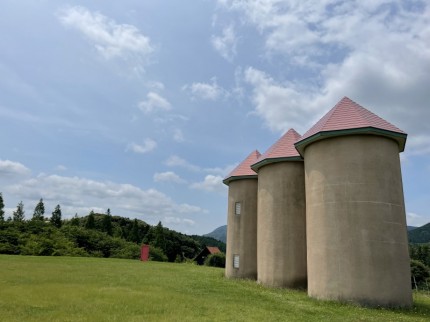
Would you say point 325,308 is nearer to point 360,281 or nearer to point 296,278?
point 360,281

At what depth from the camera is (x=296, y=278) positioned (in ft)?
61.6

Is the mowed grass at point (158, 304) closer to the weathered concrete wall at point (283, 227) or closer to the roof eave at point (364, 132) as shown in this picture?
the weathered concrete wall at point (283, 227)

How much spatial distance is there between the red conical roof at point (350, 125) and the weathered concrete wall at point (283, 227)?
9.56 feet

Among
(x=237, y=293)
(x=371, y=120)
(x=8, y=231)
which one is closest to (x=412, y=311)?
(x=237, y=293)

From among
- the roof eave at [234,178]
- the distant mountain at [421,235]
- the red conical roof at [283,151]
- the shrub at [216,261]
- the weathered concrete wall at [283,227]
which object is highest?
the distant mountain at [421,235]

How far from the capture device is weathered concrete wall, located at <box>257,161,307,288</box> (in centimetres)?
1894

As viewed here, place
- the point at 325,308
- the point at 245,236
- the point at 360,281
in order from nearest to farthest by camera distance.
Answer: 1. the point at 325,308
2. the point at 360,281
3. the point at 245,236

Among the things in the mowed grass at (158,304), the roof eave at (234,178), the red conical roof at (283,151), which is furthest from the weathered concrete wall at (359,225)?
the roof eave at (234,178)

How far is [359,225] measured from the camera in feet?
48.2

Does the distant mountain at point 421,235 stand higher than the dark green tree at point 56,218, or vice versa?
the distant mountain at point 421,235

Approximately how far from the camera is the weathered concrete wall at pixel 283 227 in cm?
1894

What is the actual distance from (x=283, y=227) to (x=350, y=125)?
686cm

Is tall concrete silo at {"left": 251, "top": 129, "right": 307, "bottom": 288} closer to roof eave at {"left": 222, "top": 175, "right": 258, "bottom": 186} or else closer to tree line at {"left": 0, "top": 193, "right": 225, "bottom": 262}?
roof eave at {"left": 222, "top": 175, "right": 258, "bottom": 186}

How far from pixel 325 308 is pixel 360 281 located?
6.75 feet
